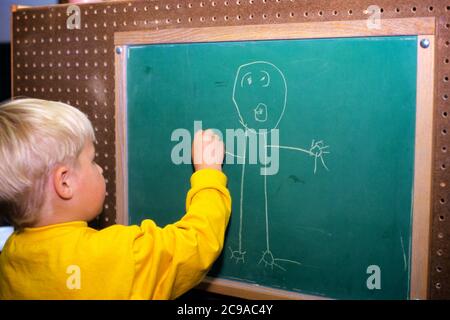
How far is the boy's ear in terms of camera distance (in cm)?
84

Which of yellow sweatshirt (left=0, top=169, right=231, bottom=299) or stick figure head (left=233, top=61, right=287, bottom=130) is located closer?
yellow sweatshirt (left=0, top=169, right=231, bottom=299)

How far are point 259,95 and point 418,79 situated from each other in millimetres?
330

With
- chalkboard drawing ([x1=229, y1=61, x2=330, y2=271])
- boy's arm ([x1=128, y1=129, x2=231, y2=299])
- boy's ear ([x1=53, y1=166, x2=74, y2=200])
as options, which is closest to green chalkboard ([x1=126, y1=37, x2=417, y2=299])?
chalkboard drawing ([x1=229, y1=61, x2=330, y2=271])

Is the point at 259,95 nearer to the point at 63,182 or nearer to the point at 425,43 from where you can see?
the point at 425,43

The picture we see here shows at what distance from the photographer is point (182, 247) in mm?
873

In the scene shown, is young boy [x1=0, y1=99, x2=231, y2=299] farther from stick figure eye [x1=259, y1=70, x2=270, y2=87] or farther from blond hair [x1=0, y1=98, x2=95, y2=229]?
stick figure eye [x1=259, y1=70, x2=270, y2=87]

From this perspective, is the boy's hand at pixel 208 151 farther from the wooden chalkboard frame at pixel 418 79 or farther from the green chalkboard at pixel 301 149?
the wooden chalkboard frame at pixel 418 79

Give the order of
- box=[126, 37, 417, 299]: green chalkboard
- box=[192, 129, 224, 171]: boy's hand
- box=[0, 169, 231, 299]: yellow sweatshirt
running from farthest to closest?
box=[192, 129, 224, 171]: boy's hand < box=[126, 37, 417, 299]: green chalkboard < box=[0, 169, 231, 299]: yellow sweatshirt

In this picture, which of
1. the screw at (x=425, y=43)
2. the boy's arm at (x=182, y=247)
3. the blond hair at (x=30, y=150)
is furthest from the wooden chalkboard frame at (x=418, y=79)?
the blond hair at (x=30, y=150)

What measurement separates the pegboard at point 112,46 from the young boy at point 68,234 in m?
0.35

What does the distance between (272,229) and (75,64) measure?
0.71 m

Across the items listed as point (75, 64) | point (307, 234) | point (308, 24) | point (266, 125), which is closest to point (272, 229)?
point (307, 234)
